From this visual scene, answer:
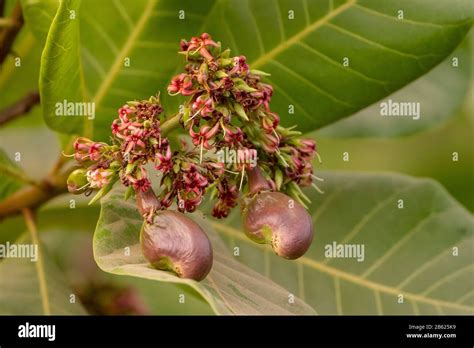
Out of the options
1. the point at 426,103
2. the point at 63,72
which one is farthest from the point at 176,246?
the point at 426,103

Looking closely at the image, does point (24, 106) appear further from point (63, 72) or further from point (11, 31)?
point (63, 72)

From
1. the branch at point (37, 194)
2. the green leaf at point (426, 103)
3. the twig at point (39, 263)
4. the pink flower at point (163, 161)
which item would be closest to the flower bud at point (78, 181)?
the pink flower at point (163, 161)

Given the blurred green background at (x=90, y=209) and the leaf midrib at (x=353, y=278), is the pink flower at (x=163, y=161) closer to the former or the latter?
the leaf midrib at (x=353, y=278)

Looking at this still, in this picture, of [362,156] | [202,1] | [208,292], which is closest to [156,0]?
[202,1]

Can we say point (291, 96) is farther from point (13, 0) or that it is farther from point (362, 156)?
point (362, 156)

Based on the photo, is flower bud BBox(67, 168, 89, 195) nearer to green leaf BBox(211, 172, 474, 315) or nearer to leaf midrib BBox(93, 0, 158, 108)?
leaf midrib BBox(93, 0, 158, 108)
